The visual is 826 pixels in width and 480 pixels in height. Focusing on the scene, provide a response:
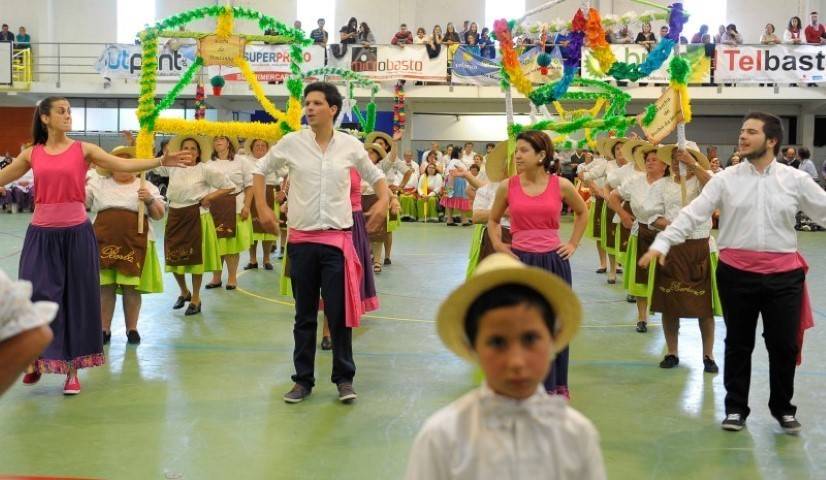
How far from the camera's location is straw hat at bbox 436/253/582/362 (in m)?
1.88

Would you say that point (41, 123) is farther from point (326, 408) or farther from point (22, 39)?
point (22, 39)

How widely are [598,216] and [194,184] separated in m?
5.02

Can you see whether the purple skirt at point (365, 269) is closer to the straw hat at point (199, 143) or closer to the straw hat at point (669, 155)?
the straw hat at point (199, 143)

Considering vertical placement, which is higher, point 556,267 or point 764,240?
point 764,240

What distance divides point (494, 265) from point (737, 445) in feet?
10.6

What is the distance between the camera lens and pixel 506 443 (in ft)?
6.16

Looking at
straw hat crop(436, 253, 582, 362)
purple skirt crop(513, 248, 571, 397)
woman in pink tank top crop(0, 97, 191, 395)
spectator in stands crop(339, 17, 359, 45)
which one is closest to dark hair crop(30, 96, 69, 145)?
woman in pink tank top crop(0, 97, 191, 395)

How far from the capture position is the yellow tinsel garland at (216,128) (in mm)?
7059

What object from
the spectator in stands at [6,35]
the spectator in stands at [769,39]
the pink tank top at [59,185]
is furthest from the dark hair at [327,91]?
the spectator in stands at [6,35]

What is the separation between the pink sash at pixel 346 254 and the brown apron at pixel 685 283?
2158mm

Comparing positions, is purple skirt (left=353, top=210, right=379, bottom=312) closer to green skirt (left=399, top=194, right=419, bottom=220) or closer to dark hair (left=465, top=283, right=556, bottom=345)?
dark hair (left=465, top=283, right=556, bottom=345)

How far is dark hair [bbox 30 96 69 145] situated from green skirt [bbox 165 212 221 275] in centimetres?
318

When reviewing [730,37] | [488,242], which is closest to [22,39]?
[730,37]

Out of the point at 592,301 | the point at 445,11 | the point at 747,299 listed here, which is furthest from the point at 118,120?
the point at 747,299
